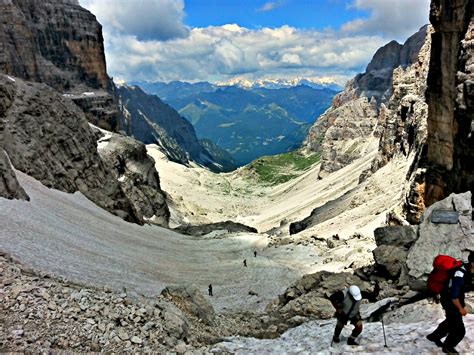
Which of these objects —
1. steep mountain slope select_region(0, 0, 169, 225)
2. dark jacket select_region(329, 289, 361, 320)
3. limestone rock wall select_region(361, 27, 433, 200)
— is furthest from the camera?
limestone rock wall select_region(361, 27, 433, 200)

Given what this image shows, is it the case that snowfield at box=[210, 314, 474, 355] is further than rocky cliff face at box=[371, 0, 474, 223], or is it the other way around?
rocky cliff face at box=[371, 0, 474, 223]

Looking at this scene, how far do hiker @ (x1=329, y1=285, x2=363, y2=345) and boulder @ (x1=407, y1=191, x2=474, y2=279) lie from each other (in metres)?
4.68

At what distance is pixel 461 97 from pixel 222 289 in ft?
64.5

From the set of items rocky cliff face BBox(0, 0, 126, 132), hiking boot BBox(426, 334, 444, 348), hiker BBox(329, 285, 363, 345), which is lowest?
hiking boot BBox(426, 334, 444, 348)

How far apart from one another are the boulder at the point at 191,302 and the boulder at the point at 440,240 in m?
8.03

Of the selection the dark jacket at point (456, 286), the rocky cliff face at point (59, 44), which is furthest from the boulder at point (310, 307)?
the rocky cliff face at point (59, 44)

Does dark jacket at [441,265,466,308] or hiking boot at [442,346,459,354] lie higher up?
dark jacket at [441,265,466,308]

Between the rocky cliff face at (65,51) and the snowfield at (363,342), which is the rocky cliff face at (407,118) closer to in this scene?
the snowfield at (363,342)

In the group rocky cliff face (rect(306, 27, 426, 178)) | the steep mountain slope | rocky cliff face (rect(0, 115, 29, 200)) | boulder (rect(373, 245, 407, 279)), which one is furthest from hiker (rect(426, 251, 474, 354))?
rocky cliff face (rect(306, 27, 426, 178))

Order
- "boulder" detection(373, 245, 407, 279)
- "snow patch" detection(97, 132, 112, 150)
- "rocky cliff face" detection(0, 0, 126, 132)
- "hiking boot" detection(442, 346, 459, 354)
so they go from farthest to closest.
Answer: "rocky cliff face" detection(0, 0, 126, 132)
"snow patch" detection(97, 132, 112, 150)
"boulder" detection(373, 245, 407, 279)
"hiking boot" detection(442, 346, 459, 354)

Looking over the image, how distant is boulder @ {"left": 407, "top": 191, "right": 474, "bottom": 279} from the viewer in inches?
636

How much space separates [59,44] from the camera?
11688 centimetres

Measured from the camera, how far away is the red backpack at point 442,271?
10688mm

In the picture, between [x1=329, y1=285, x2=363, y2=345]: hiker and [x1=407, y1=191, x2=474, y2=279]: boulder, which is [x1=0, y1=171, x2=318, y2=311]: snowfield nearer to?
[x1=329, y1=285, x2=363, y2=345]: hiker
